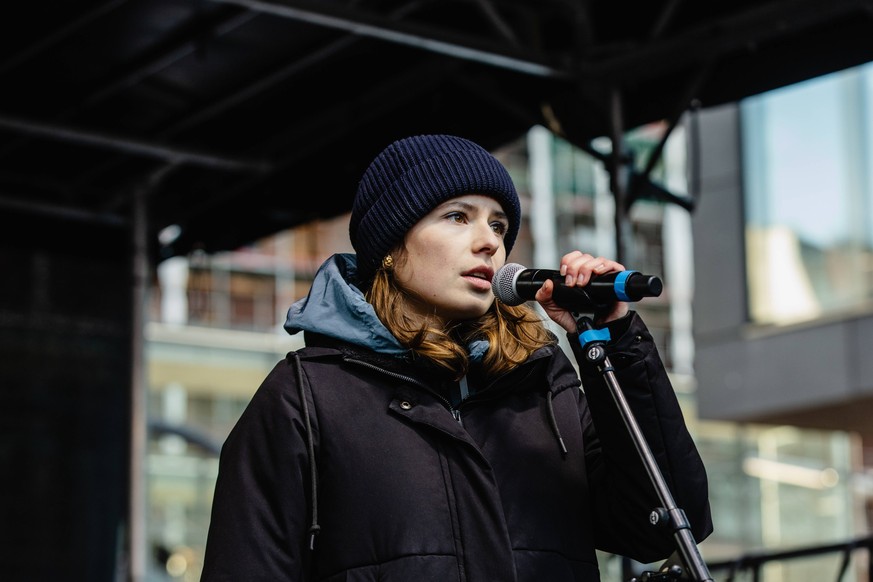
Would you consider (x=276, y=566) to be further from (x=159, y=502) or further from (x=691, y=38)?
(x=159, y=502)

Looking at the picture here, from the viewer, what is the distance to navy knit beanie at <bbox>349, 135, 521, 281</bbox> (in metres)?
2.62

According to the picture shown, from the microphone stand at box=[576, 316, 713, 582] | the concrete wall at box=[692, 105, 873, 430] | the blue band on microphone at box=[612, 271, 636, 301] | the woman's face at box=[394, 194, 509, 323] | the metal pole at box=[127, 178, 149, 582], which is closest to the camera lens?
the microphone stand at box=[576, 316, 713, 582]

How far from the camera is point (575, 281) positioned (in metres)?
2.34

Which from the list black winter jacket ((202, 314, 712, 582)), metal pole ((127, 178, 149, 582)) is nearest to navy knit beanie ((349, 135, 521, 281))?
black winter jacket ((202, 314, 712, 582))

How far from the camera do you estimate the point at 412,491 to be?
7.78ft

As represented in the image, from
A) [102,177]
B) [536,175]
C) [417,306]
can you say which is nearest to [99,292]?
[102,177]

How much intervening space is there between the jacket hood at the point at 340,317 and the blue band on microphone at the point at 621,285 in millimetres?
402

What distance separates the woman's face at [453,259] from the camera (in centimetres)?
256

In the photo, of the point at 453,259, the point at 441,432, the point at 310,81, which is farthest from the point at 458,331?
the point at 310,81

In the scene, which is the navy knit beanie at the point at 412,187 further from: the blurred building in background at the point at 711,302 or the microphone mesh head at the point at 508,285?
the blurred building in background at the point at 711,302

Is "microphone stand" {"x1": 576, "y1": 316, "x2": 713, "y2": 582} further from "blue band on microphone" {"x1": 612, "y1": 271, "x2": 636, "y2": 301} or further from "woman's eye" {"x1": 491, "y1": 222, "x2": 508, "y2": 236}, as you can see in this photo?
"woman's eye" {"x1": 491, "y1": 222, "x2": 508, "y2": 236}

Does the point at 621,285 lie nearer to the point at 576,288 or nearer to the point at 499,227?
the point at 576,288

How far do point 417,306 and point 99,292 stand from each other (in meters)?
6.08

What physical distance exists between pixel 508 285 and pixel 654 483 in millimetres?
430
